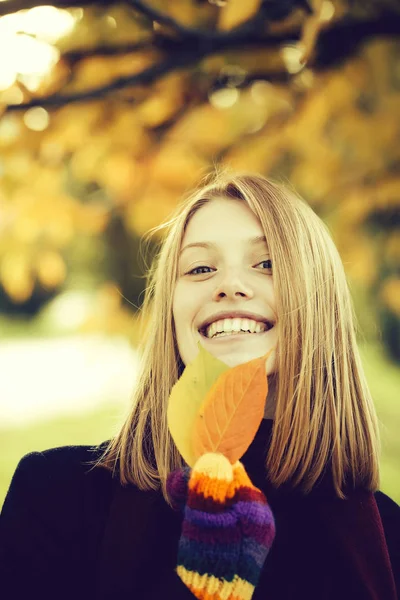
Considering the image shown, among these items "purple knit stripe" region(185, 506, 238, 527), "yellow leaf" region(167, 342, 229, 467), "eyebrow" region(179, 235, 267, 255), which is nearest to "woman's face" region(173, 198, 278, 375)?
"eyebrow" region(179, 235, 267, 255)

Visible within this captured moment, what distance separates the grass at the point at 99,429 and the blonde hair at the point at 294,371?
1.10 metres

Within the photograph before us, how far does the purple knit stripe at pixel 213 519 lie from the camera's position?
0.74 m

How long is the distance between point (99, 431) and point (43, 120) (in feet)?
5.43

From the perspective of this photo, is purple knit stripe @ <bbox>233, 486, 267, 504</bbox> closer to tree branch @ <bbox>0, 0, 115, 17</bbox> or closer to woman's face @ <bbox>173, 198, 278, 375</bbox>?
woman's face @ <bbox>173, 198, 278, 375</bbox>

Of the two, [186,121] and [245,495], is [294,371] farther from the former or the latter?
[186,121]

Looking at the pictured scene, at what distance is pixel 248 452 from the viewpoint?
997 millimetres

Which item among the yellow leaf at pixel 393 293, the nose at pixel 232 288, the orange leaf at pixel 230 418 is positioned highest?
the yellow leaf at pixel 393 293

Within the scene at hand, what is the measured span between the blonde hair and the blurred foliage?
0.78 ft

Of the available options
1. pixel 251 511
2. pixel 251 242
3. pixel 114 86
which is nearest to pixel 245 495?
pixel 251 511

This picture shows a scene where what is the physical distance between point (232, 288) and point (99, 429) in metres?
1.92

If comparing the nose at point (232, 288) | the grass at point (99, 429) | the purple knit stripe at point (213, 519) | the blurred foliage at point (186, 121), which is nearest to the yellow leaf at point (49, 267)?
the blurred foliage at point (186, 121)

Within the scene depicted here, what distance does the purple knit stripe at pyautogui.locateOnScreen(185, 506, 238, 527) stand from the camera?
736 millimetres

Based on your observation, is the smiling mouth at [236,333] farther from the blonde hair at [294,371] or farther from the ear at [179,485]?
the ear at [179,485]

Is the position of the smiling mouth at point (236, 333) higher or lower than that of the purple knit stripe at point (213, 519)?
higher
